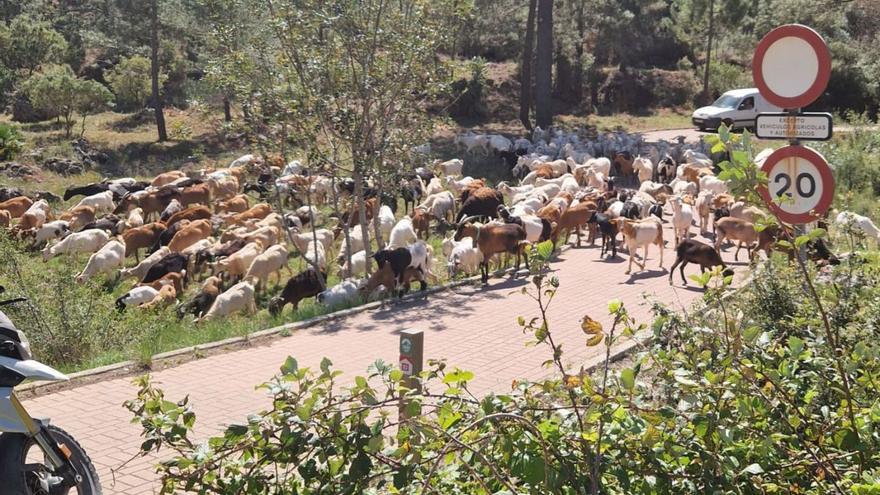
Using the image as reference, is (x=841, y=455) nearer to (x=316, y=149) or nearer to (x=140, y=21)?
(x=316, y=149)

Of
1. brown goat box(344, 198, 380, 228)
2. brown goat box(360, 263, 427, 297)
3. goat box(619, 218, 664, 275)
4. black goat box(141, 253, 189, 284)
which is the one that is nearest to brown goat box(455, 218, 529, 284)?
brown goat box(360, 263, 427, 297)

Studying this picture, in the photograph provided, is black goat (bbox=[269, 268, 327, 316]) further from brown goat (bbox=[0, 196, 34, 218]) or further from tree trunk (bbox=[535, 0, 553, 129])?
tree trunk (bbox=[535, 0, 553, 129])

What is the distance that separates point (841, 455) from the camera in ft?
10.3

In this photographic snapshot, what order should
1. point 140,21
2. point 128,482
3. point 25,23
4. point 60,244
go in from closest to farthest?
point 128,482 → point 60,244 → point 140,21 → point 25,23

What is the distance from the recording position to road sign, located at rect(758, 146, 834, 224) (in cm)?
599

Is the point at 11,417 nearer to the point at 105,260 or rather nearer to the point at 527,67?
the point at 105,260

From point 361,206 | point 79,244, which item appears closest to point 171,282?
point 361,206

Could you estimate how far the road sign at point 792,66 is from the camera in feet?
20.0

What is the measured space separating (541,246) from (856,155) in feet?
62.3

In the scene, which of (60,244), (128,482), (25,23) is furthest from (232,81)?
(25,23)

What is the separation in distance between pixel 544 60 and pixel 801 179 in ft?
91.4

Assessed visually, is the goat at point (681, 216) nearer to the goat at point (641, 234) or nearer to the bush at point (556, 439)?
the goat at point (641, 234)

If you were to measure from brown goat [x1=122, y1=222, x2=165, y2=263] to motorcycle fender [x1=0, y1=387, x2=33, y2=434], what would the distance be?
14105 mm

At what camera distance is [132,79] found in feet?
129
